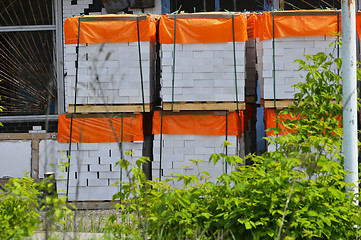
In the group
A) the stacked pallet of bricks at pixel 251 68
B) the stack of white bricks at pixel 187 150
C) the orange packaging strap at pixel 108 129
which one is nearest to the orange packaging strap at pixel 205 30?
the stacked pallet of bricks at pixel 251 68

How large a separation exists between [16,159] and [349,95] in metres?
6.14

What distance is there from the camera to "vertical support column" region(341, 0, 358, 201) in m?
5.03

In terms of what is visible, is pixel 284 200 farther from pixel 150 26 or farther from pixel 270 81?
pixel 150 26

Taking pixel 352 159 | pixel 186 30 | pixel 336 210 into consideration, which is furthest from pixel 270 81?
pixel 336 210

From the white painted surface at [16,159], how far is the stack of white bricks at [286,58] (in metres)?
4.39

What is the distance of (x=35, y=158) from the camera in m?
9.38

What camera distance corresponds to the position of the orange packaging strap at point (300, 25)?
7027mm

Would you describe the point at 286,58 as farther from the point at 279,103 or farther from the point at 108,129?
the point at 108,129

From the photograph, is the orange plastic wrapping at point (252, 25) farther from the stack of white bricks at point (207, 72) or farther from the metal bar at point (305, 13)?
the stack of white bricks at point (207, 72)

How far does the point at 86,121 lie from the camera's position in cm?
727

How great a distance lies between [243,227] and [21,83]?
686 centimetres

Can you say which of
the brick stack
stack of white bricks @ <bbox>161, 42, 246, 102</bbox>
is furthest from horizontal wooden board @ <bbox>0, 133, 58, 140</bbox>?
stack of white bricks @ <bbox>161, 42, 246, 102</bbox>

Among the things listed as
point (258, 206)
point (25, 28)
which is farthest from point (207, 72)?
point (25, 28)

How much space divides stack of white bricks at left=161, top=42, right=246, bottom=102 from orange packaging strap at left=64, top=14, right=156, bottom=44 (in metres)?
0.50
